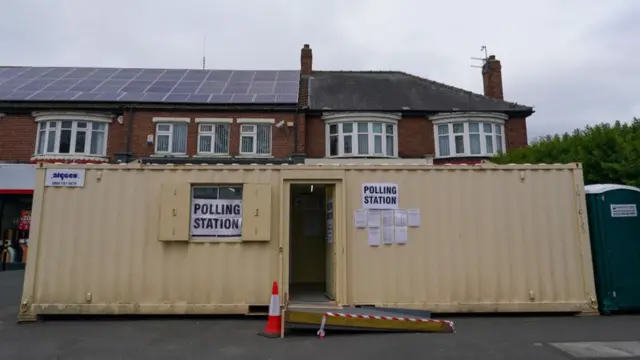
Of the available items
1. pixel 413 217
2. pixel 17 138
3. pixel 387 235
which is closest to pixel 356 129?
pixel 413 217

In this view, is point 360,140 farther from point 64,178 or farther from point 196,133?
point 64,178

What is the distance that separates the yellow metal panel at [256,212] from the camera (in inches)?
297

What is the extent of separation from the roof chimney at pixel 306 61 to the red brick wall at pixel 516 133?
11.7m

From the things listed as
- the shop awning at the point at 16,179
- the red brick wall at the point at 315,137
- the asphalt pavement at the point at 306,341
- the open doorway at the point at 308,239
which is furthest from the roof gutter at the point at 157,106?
the asphalt pavement at the point at 306,341

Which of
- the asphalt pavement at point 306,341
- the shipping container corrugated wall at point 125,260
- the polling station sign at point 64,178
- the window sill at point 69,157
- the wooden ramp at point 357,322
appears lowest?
the asphalt pavement at point 306,341

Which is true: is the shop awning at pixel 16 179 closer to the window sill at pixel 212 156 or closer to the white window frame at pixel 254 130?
the window sill at pixel 212 156

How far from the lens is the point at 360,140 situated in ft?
64.5

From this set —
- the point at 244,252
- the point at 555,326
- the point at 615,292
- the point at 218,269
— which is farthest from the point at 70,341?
the point at 615,292

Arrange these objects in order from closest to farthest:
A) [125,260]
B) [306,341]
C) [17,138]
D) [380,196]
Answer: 1. [306,341]
2. [125,260]
3. [380,196]
4. [17,138]

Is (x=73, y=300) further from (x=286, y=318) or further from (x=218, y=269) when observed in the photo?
(x=286, y=318)

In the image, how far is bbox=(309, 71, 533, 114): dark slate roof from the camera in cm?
2030

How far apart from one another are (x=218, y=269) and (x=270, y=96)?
13827 mm

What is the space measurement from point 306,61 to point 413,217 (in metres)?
19.0

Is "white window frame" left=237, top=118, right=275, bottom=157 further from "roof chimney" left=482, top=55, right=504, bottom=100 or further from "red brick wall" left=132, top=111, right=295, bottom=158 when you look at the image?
"roof chimney" left=482, top=55, right=504, bottom=100
